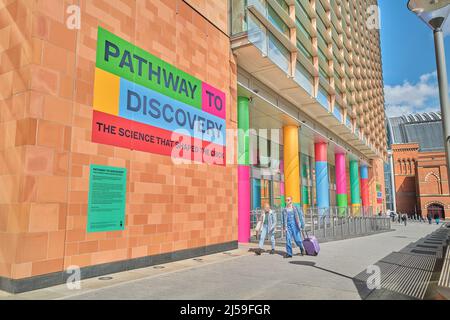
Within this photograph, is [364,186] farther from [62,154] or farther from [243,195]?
[62,154]

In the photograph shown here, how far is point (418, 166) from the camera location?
222 feet

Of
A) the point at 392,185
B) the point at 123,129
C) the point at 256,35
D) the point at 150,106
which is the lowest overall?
the point at 123,129

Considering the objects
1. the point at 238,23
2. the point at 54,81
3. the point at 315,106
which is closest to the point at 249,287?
the point at 54,81

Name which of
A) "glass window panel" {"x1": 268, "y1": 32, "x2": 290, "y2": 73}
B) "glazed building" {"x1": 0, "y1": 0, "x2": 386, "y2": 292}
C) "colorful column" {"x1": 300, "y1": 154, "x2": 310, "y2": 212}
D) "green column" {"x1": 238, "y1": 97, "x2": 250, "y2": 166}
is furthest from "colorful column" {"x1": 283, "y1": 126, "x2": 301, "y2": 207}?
"colorful column" {"x1": 300, "y1": 154, "x2": 310, "y2": 212}

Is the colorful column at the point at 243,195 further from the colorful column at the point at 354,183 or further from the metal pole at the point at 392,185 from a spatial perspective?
the metal pole at the point at 392,185

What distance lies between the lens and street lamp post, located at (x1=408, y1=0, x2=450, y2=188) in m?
5.07

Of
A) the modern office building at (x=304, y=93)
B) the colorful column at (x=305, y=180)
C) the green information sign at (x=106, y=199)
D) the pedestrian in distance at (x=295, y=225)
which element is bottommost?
the pedestrian in distance at (x=295, y=225)

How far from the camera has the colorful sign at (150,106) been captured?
720cm

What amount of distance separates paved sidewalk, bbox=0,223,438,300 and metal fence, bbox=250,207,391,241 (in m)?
4.79

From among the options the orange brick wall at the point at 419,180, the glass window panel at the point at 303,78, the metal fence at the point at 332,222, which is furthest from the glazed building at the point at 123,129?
the orange brick wall at the point at 419,180

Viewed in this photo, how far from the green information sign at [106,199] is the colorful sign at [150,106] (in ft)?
2.24

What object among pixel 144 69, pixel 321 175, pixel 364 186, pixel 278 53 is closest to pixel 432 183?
pixel 364 186

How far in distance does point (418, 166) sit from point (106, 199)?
75.0 m

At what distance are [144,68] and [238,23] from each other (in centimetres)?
597
